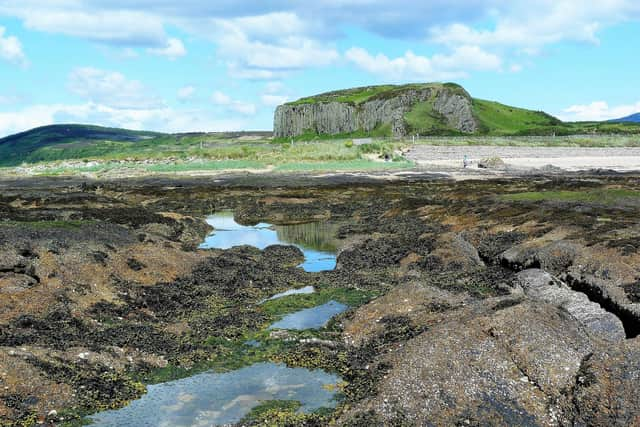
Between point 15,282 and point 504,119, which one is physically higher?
point 504,119

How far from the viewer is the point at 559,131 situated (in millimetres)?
153625

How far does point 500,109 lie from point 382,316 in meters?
187

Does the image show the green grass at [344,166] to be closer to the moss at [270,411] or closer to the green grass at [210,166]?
the green grass at [210,166]

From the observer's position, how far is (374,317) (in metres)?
18.8

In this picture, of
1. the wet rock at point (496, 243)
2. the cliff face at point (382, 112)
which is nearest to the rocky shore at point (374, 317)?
the wet rock at point (496, 243)

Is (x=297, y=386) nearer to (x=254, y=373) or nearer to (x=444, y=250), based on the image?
(x=254, y=373)

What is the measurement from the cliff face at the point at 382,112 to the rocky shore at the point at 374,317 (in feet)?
444

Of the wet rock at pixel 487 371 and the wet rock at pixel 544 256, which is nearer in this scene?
the wet rock at pixel 487 371

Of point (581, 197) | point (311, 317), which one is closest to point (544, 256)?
point (311, 317)

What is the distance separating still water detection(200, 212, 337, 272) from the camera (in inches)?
1249

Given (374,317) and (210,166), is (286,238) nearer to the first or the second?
(374,317)

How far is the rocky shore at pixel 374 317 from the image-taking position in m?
12.9

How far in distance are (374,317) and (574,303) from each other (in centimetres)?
578

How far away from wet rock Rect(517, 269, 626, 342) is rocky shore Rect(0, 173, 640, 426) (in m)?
0.06
